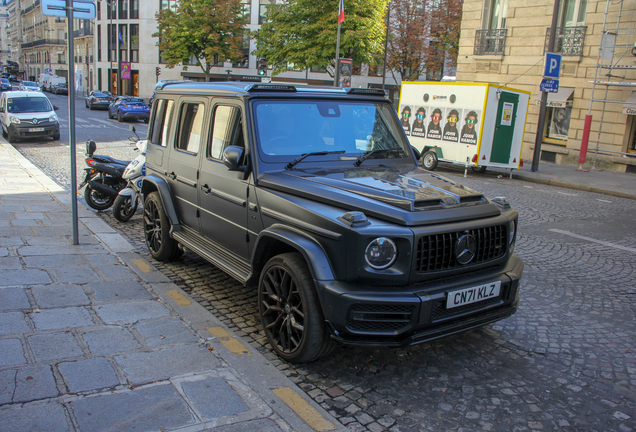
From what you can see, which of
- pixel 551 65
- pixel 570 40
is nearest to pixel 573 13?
pixel 570 40

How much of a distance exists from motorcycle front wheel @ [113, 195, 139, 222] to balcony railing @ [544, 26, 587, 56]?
57.3 feet

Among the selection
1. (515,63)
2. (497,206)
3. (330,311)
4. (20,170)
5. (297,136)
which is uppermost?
(515,63)

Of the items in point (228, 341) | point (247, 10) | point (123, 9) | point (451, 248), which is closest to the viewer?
point (451, 248)

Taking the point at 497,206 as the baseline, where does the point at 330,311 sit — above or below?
below

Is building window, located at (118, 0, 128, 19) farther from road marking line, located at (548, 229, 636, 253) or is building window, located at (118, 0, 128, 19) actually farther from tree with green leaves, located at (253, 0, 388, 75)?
road marking line, located at (548, 229, 636, 253)

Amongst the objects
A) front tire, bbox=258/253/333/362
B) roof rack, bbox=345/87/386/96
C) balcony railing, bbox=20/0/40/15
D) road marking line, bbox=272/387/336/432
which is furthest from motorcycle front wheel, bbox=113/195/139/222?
balcony railing, bbox=20/0/40/15

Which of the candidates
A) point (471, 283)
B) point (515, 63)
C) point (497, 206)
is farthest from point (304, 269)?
point (515, 63)

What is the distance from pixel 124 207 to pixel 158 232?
2252mm

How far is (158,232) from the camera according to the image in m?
6.16

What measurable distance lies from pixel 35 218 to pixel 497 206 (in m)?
6.69

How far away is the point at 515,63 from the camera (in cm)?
2170

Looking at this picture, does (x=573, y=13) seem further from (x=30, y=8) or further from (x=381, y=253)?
(x=30, y=8)

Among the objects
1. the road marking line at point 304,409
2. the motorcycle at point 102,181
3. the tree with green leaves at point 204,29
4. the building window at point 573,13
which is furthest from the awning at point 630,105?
the tree with green leaves at point 204,29

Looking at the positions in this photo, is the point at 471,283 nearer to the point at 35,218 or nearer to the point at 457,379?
the point at 457,379
